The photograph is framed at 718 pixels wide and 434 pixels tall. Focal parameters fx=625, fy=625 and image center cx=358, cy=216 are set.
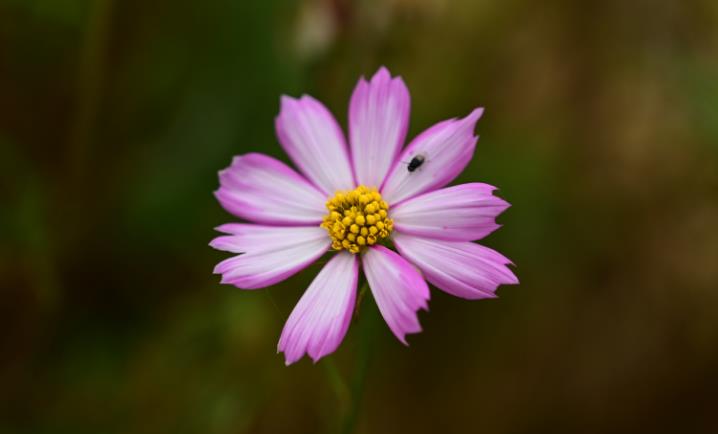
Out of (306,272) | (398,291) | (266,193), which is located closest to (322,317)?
(398,291)

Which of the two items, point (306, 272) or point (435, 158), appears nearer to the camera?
point (435, 158)

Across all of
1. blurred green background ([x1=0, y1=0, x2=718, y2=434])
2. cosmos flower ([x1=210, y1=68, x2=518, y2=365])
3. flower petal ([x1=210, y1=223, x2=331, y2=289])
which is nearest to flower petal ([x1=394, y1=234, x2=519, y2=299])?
cosmos flower ([x1=210, y1=68, x2=518, y2=365])

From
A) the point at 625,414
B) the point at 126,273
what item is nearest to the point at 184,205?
the point at 126,273

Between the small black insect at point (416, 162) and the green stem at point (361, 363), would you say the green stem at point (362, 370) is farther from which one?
the small black insect at point (416, 162)

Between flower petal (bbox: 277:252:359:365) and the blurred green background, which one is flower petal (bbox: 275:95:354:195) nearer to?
flower petal (bbox: 277:252:359:365)

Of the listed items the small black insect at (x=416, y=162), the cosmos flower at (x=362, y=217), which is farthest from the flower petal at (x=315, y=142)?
the small black insect at (x=416, y=162)

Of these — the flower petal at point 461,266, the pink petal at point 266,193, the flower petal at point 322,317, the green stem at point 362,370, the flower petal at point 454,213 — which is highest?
the pink petal at point 266,193

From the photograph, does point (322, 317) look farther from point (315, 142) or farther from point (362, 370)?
point (315, 142)

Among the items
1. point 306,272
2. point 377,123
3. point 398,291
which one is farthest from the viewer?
point 306,272
